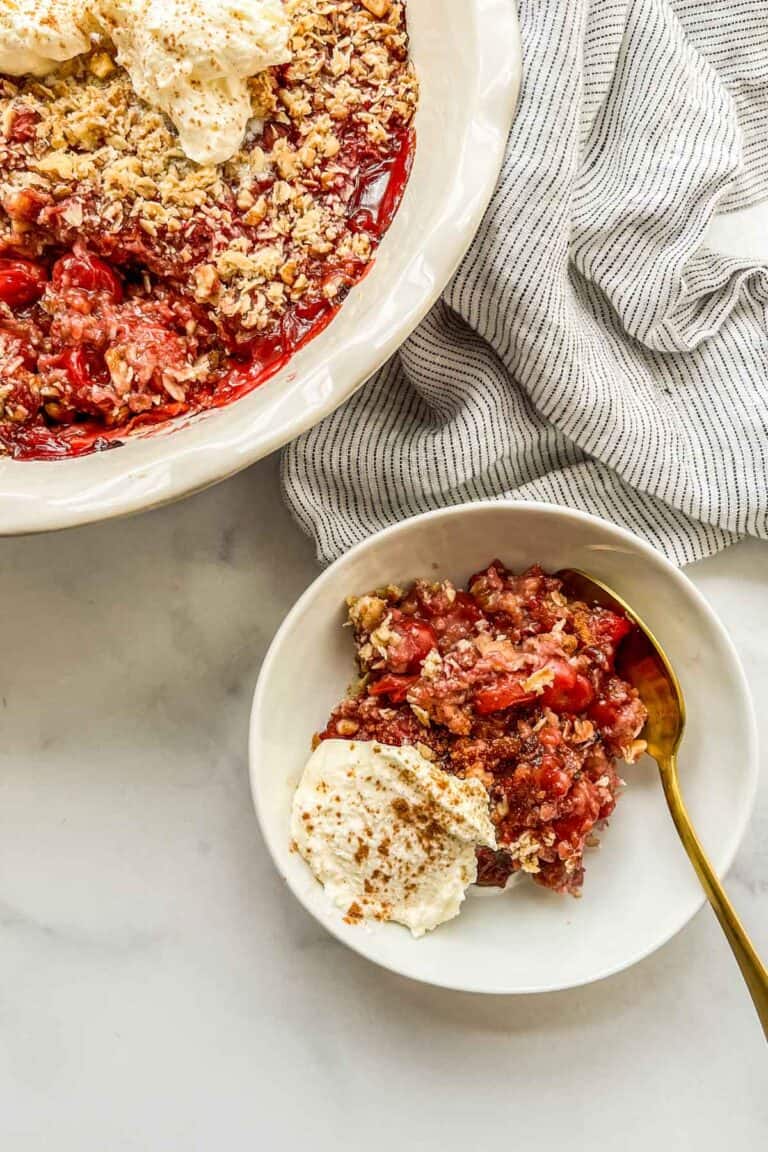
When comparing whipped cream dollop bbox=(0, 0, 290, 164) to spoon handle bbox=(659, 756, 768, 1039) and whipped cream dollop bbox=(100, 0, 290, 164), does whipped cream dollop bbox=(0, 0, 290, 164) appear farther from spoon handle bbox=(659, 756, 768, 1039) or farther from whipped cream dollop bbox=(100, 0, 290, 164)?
spoon handle bbox=(659, 756, 768, 1039)

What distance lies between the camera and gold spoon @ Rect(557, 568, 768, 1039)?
5.11 ft

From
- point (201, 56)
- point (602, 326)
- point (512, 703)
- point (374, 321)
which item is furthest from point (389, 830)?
point (201, 56)

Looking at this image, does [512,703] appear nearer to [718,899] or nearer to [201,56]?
[718,899]

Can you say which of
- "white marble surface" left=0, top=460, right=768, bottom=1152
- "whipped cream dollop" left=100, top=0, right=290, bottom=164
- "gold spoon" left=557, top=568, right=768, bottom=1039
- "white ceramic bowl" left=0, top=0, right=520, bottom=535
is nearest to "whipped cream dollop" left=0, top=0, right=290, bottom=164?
"whipped cream dollop" left=100, top=0, right=290, bottom=164

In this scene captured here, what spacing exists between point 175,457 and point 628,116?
0.88 m

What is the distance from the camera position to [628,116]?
1.63 meters

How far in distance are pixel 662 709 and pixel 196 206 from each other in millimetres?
957

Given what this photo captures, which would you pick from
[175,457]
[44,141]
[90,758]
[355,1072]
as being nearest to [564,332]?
[175,457]

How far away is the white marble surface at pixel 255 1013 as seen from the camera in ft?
5.71

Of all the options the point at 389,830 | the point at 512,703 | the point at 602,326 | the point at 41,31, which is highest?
the point at 41,31

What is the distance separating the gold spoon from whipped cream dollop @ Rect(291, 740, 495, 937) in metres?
0.29

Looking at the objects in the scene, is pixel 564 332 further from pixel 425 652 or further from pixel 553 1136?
pixel 553 1136

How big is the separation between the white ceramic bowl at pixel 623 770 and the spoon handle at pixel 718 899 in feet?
0.10

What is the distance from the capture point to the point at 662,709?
5.27ft
